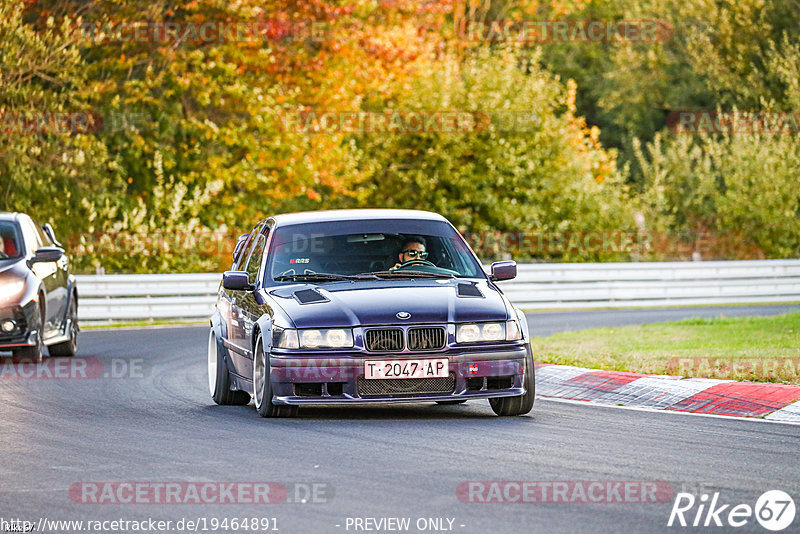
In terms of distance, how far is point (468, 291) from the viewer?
37.0 feet

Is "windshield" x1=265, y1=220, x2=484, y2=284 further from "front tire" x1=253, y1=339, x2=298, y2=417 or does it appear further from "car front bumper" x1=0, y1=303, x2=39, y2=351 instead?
"car front bumper" x1=0, y1=303, x2=39, y2=351

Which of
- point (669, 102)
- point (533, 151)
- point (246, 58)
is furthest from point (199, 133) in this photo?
point (669, 102)

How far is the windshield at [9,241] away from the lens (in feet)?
56.5

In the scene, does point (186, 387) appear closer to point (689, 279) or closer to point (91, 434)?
point (91, 434)

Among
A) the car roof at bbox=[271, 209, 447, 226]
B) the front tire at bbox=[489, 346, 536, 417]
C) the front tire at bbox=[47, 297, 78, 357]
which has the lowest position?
the front tire at bbox=[47, 297, 78, 357]

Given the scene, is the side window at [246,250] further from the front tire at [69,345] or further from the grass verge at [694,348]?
the front tire at [69,345]

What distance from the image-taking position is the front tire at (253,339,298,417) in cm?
1089

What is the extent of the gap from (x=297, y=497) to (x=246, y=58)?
89.3ft

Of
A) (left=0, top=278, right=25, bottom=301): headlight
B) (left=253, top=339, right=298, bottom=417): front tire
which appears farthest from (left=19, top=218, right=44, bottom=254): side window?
(left=253, top=339, right=298, bottom=417): front tire

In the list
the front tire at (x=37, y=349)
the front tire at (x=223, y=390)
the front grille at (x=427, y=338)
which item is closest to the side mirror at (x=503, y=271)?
the front grille at (x=427, y=338)

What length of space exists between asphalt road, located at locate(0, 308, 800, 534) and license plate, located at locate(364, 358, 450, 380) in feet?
1.22

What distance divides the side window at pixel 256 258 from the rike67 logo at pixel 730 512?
553 centimetres

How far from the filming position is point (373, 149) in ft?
127

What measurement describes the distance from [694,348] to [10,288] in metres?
7.48
